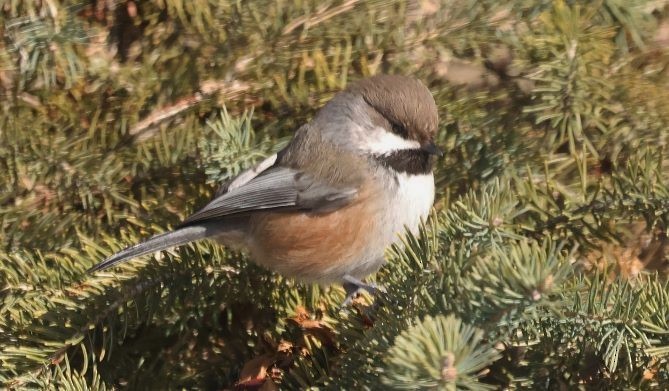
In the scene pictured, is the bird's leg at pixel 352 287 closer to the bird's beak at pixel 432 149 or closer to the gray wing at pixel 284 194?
the gray wing at pixel 284 194

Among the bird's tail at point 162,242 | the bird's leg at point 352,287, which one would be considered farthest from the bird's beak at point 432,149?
the bird's tail at point 162,242

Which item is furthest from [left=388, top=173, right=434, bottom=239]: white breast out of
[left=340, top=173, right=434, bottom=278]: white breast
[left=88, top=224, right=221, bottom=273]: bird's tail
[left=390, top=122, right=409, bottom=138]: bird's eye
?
[left=88, top=224, right=221, bottom=273]: bird's tail

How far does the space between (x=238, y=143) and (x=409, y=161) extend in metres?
0.50

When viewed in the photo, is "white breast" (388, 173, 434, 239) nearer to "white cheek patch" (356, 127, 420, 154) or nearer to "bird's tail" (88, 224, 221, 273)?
"white cheek patch" (356, 127, 420, 154)

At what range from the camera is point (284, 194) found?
8.76 ft

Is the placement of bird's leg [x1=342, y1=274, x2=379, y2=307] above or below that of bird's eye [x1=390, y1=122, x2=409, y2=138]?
below

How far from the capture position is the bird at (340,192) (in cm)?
247

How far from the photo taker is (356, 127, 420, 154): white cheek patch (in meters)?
2.60

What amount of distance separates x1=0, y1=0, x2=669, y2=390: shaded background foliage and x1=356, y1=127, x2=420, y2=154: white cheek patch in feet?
0.44

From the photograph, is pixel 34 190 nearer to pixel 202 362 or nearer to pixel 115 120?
pixel 115 120

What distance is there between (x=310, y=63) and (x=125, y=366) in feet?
3.15

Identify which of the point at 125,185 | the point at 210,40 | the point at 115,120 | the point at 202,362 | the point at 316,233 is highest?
the point at 210,40

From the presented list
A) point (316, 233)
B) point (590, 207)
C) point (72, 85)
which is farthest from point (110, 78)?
point (590, 207)

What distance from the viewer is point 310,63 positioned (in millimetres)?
2518
